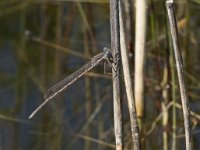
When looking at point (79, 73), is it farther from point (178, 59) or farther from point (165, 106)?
point (165, 106)

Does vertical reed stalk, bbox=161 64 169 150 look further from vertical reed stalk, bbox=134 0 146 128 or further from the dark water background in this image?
vertical reed stalk, bbox=134 0 146 128

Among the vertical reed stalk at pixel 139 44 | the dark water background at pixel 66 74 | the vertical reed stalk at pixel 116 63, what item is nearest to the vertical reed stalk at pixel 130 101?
the vertical reed stalk at pixel 116 63

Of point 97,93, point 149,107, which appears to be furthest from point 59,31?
point 149,107

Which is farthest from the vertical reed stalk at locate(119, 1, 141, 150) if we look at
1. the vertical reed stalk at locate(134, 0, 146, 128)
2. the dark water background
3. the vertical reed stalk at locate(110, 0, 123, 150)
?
the dark water background

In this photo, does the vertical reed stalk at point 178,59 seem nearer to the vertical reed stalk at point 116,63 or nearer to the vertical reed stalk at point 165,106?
the vertical reed stalk at point 116,63

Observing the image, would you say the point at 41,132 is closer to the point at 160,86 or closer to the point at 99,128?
the point at 99,128

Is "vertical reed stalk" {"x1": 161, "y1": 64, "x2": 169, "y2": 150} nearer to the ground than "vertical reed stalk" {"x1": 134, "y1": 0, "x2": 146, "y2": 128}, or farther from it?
nearer to the ground

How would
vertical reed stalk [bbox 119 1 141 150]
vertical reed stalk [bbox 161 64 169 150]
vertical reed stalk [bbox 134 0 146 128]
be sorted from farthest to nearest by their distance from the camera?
vertical reed stalk [bbox 161 64 169 150] → vertical reed stalk [bbox 134 0 146 128] → vertical reed stalk [bbox 119 1 141 150]

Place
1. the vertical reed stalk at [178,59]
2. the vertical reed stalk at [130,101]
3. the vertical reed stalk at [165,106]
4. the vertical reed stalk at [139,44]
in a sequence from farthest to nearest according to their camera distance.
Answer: the vertical reed stalk at [165,106]
the vertical reed stalk at [139,44]
the vertical reed stalk at [130,101]
the vertical reed stalk at [178,59]
